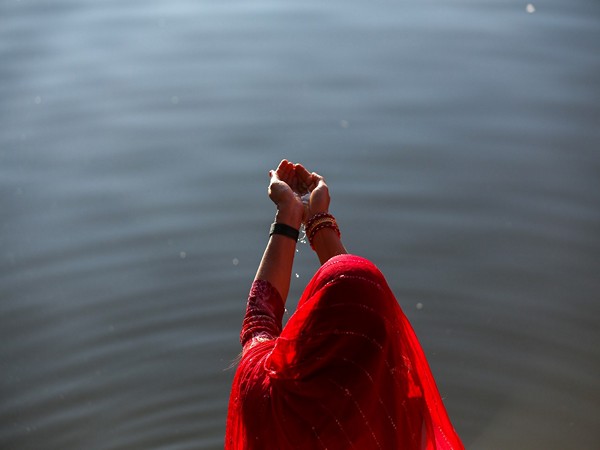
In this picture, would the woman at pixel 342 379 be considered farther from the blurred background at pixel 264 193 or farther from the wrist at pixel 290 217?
the blurred background at pixel 264 193

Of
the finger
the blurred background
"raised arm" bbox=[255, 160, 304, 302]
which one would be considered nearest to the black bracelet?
"raised arm" bbox=[255, 160, 304, 302]

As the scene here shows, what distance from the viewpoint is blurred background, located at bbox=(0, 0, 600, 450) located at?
3201 millimetres

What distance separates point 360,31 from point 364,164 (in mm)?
1307

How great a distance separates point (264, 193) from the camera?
4.03 metres

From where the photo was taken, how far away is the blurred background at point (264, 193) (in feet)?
10.5

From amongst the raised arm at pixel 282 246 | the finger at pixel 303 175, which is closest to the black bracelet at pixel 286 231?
the raised arm at pixel 282 246

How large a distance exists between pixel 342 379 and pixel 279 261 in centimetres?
39

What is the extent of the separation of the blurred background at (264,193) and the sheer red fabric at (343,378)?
4.83 feet

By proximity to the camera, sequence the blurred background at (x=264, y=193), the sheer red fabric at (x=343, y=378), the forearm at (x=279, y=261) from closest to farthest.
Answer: the sheer red fabric at (x=343, y=378) → the forearm at (x=279, y=261) → the blurred background at (x=264, y=193)

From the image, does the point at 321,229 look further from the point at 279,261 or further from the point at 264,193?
the point at 264,193

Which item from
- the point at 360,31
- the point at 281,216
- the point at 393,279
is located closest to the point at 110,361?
the point at 393,279

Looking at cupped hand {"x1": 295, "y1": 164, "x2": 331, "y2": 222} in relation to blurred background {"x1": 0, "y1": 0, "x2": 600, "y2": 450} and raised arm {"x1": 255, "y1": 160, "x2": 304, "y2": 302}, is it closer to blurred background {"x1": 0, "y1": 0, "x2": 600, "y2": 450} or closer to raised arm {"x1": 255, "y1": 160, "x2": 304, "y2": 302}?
raised arm {"x1": 255, "y1": 160, "x2": 304, "y2": 302}

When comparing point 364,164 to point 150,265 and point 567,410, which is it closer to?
point 150,265

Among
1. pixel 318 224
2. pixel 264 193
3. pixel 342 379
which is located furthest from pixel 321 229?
pixel 264 193
